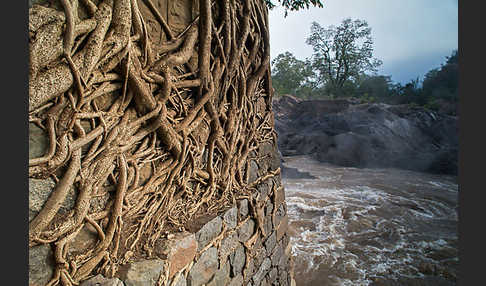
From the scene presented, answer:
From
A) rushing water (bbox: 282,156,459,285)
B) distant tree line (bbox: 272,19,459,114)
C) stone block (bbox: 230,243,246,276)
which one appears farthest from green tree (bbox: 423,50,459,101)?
stone block (bbox: 230,243,246,276)

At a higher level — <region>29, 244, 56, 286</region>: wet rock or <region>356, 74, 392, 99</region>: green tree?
<region>356, 74, 392, 99</region>: green tree

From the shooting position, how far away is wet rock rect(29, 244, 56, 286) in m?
0.75

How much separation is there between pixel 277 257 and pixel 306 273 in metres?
0.96

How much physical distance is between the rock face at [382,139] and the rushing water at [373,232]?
7.56ft

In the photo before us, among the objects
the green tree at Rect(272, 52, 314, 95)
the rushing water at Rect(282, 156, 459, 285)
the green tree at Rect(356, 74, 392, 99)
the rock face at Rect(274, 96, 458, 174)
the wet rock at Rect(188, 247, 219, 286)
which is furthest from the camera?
the green tree at Rect(272, 52, 314, 95)

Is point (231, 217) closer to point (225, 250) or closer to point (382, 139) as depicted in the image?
point (225, 250)

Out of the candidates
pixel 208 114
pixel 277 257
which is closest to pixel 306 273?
pixel 277 257

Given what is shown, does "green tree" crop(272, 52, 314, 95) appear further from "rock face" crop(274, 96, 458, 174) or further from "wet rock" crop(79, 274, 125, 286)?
"wet rock" crop(79, 274, 125, 286)

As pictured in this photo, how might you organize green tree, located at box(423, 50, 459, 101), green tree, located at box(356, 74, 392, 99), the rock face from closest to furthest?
the rock face < green tree, located at box(423, 50, 459, 101) < green tree, located at box(356, 74, 392, 99)

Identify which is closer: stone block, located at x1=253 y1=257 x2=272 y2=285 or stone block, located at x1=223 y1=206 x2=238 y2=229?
stone block, located at x1=223 y1=206 x2=238 y2=229

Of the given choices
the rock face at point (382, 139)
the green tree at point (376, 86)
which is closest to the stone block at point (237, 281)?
the rock face at point (382, 139)

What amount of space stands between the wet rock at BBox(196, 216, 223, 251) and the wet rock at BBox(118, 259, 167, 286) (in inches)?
12.2

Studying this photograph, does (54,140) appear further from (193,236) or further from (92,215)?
(193,236)

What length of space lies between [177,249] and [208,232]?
0.91 ft
